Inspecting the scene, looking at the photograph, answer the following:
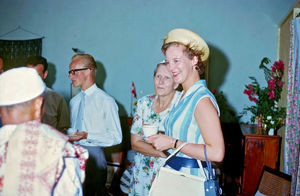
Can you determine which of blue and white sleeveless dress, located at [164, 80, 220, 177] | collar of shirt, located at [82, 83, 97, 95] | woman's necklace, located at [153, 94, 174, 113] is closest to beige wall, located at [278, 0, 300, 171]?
woman's necklace, located at [153, 94, 174, 113]

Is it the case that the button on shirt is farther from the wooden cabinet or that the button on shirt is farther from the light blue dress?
the wooden cabinet

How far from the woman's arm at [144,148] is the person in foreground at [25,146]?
103 centimetres

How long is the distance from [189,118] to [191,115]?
0.02 metres

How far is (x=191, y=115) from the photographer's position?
157 centimetres

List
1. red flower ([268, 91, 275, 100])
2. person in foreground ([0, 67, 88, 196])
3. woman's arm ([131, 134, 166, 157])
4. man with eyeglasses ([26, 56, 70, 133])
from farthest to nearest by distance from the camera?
red flower ([268, 91, 275, 100]) < man with eyeglasses ([26, 56, 70, 133]) < woman's arm ([131, 134, 166, 157]) < person in foreground ([0, 67, 88, 196])

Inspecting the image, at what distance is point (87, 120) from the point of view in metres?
2.85

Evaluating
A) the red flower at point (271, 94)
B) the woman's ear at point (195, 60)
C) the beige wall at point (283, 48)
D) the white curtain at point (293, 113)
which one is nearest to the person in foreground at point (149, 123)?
the woman's ear at point (195, 60)

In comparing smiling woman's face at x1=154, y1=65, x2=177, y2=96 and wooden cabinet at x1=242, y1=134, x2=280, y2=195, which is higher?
smiling woman's face at x1=154, y1=65, x2=177, y2=96

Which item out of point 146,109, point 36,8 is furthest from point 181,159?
point 36,8

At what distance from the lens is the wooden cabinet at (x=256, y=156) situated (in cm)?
370

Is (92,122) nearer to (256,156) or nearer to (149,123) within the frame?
(149,123)

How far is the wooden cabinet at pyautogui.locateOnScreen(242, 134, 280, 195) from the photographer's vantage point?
3.70 metres

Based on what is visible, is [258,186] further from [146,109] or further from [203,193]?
[203,193]

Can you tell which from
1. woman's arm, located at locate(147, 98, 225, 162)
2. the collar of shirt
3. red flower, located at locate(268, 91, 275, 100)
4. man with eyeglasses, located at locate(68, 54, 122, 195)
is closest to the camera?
woman's arm, located at locate(147, 98, 225, 162)
